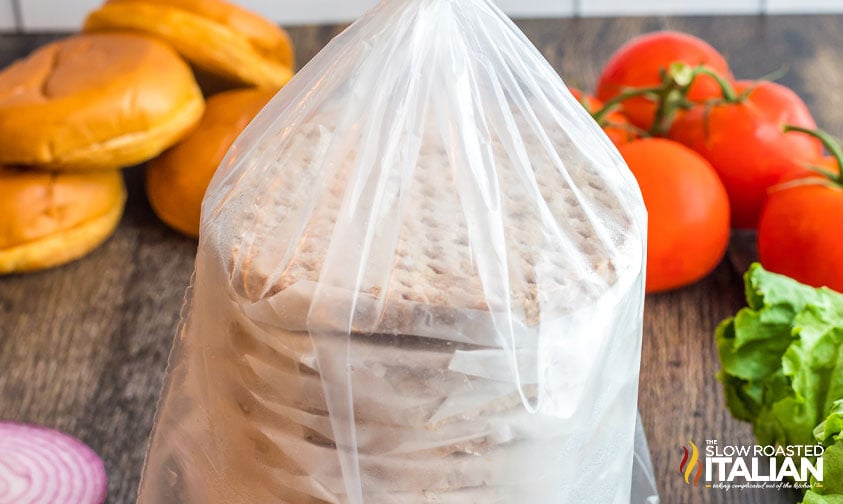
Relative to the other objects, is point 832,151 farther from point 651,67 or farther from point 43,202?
point 43,202

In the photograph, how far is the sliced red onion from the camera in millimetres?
708

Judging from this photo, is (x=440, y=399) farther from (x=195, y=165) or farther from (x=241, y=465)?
(x=195, y=165)

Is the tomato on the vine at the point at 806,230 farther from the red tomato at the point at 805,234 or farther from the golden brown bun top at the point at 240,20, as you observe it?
the golden brown bun top at the point at 240,20

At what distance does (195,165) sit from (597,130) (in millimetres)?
449

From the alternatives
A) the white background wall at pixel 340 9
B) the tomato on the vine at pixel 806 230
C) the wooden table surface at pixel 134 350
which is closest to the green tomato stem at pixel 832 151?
the tomato on the vine at pixel 806 230

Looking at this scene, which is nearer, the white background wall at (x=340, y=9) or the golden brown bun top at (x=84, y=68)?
the golden brown bun top at (x=84, y=68)

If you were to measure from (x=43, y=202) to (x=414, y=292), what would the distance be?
0.53 m

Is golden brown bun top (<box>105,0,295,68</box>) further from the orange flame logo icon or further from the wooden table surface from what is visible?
the orange flame logo icon

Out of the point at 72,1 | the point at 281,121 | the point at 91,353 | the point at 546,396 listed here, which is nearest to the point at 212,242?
the point at 281,121

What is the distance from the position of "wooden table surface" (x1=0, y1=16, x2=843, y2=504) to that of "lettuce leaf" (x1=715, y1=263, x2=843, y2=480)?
0.05m

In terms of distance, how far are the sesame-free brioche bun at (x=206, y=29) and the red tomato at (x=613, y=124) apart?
321 millimetres

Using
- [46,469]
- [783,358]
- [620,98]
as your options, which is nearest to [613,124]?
[620,98]

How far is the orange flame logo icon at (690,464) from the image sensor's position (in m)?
0.74

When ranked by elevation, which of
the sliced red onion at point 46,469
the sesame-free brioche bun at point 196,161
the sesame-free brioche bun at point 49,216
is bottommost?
the sliced red onion at point 46,469
